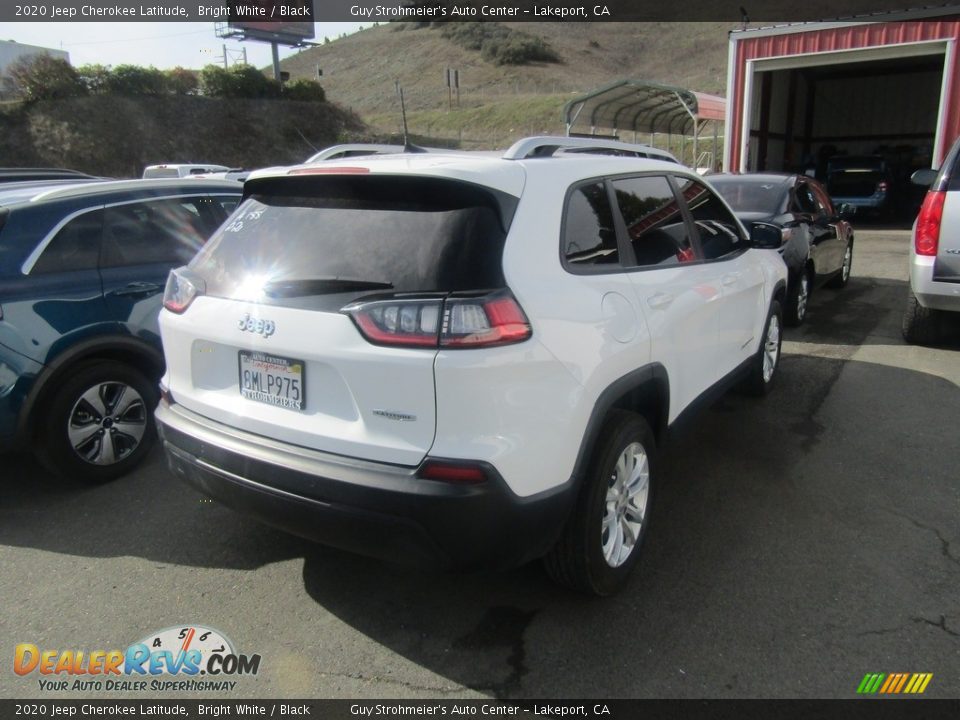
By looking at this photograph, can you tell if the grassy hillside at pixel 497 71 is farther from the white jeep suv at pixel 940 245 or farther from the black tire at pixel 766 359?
the black tire at pixel 766 359

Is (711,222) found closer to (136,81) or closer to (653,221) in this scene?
(653,221)

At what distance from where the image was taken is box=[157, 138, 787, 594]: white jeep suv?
2.27 metres

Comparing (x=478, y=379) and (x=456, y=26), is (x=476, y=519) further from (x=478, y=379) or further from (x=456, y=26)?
(x=456, y=26)

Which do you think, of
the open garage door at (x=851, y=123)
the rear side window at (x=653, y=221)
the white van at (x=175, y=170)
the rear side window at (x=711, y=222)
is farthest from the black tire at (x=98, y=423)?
the open garage door at (x=851, y=123)

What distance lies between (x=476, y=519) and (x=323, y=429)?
0.63m

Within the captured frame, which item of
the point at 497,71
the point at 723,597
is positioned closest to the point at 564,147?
the point at 723,597

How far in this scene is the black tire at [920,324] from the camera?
6.53m

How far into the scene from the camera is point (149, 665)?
2648mm

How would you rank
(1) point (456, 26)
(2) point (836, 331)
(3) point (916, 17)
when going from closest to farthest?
(2) point (836, 331), (3) point (916, 17), (1) point (456, 26)

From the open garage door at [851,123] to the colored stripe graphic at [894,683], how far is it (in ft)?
58.0

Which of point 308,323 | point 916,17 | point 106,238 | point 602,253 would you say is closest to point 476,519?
point 308,323

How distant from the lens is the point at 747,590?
2979 mm

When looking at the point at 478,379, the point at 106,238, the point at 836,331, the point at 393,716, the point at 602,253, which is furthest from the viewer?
the point at 836,331

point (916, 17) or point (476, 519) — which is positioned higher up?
point (916, 17)
